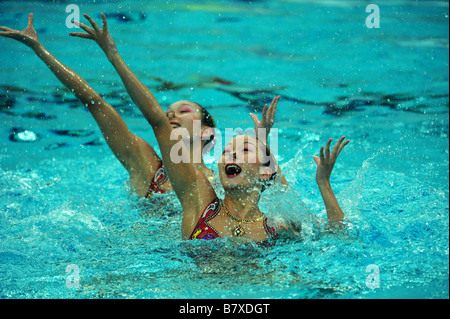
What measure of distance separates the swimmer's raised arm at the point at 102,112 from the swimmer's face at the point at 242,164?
1.00m

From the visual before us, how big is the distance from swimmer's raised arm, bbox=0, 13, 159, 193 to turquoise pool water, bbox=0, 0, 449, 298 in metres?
0.35

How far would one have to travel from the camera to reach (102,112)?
136 inches

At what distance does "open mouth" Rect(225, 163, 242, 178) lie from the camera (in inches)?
113

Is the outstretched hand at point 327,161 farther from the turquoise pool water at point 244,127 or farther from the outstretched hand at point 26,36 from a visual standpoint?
the outstretched hand at point 26,36

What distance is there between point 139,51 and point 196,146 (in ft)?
9.60

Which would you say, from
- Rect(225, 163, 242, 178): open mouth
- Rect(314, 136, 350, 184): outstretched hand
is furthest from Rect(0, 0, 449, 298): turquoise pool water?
Rect(225, 163, 242, 178): open mouth

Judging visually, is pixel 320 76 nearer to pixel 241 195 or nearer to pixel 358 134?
pixel 358 134

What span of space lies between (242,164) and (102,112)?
3.76ft

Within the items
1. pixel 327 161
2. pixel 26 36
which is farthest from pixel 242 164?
pixel 26 36

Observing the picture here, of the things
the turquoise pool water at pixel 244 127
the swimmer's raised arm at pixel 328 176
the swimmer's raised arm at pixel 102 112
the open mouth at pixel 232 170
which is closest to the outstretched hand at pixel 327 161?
the swimmer's raised arm at pixel 328 176

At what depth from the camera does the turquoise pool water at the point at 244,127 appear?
2.84 meters

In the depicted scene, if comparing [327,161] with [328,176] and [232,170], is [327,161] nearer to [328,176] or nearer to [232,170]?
[328,176]

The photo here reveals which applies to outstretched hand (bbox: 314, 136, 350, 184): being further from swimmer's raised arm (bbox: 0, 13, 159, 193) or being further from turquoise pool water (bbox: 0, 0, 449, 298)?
swimmer's raised arm (bbox: 0, 13, 159, 193)

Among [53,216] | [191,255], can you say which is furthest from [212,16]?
[191,255]
